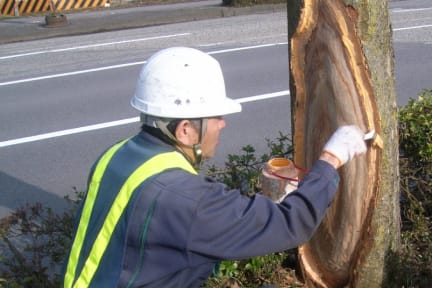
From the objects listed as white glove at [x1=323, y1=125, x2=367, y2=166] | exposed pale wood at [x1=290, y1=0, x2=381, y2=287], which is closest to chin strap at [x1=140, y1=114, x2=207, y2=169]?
white glove at [x1=323, y1=125, x2=367, y2=166]

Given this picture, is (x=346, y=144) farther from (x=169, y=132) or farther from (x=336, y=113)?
(x=169, y=132)

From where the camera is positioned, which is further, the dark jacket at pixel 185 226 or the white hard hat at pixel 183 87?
the white hard hat at pixel 183 87

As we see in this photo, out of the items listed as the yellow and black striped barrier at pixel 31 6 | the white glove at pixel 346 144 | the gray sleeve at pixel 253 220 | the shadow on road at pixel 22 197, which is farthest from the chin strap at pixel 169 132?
the yellow and black striped barrier at pixel 31 6

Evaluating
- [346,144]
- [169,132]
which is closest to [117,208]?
[169,132]

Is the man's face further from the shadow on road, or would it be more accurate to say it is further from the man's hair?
the shadow on road

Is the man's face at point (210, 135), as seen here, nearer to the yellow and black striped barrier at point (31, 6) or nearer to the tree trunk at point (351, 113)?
the tree trunk at point (351, 113)

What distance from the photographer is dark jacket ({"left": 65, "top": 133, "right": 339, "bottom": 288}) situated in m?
1.96

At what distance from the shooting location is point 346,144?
2520 millimetres

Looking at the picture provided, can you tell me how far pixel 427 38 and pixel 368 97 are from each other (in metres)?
9.12

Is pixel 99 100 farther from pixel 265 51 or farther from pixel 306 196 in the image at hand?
pixel 306 196

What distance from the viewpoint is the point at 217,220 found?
1.98m

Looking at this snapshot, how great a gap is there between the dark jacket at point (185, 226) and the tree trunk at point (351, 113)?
973mm

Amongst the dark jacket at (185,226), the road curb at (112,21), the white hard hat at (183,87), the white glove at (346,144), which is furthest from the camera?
the road curb at (112,21)

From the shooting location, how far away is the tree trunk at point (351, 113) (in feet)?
9.91
